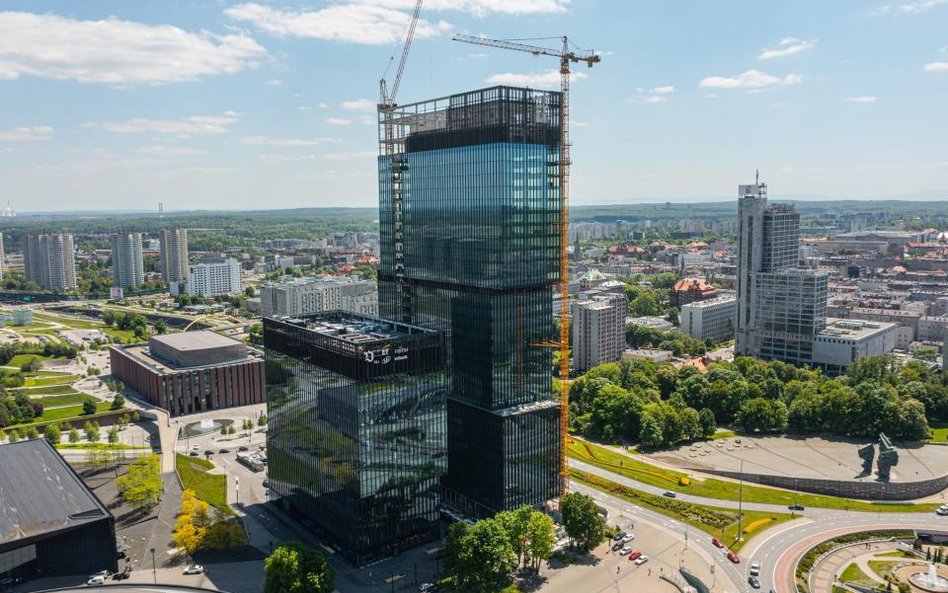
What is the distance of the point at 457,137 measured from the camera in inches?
4906

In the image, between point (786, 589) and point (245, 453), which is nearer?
point (786, 589)

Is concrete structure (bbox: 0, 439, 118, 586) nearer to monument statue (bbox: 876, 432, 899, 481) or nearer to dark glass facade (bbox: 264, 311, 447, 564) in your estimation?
dark glass facade (bbox: 264, 311, 447, 564)

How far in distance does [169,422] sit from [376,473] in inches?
4089

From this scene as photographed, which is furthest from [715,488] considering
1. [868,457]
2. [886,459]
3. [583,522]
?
[583,522]

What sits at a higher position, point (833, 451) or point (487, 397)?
point (487, 397)

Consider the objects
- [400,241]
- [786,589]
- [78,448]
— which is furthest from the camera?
[78,448]

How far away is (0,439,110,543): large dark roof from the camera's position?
4198 inches

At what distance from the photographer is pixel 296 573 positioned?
97.0 m

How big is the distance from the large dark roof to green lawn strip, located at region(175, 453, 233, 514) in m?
24.0

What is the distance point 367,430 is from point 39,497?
54112mm

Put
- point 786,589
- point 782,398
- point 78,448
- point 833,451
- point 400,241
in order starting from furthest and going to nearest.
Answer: point 782,398
point 78,448
point 833,451
point 400,241
point 786,589

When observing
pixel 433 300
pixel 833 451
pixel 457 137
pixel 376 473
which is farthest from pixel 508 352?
pixel 833 451

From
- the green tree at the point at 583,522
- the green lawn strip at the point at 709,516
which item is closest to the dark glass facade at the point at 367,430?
the green tree at the point at 583,522

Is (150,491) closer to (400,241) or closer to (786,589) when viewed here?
(400,241)
